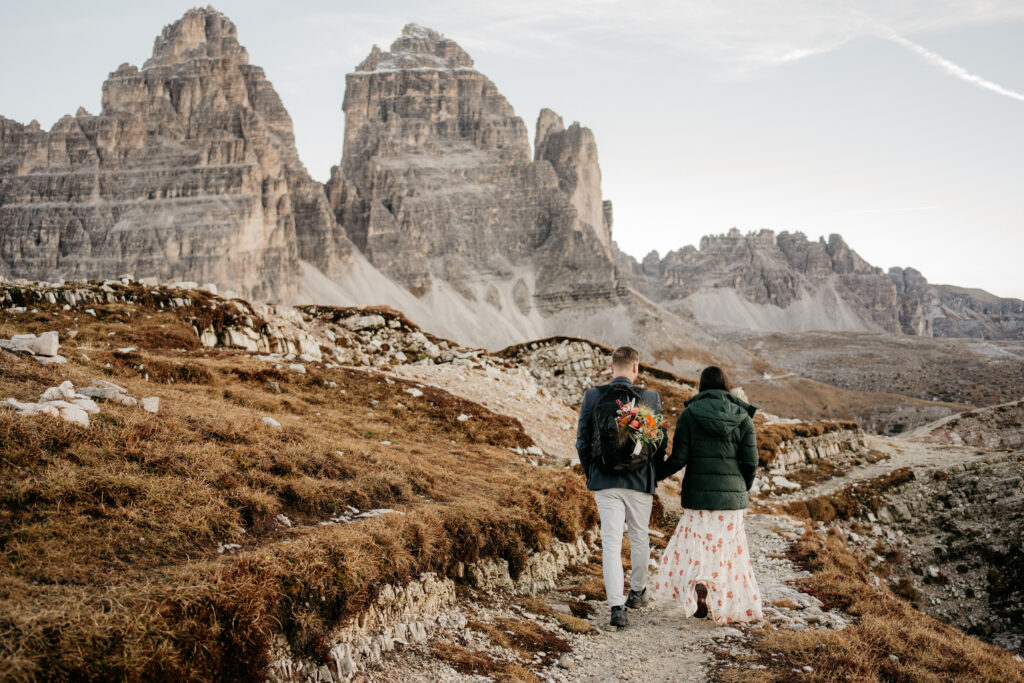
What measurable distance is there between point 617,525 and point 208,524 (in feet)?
18.3

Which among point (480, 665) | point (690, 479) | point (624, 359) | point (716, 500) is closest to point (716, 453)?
point (690, 479)

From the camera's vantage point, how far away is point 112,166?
17125 centimetres

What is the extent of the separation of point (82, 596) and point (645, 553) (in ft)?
24.2

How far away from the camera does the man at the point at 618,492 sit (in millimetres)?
9297

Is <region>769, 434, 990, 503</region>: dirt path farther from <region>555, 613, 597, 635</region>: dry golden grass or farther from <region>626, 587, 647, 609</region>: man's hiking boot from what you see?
<region>555, 613, 597, 635</region>: dry golden grass

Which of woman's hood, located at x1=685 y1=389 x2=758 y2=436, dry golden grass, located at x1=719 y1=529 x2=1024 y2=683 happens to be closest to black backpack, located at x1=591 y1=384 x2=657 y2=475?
woman's hood, located at x1=685 y1=389 x2=758 y2=436

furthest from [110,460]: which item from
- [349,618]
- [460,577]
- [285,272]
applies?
[285,272]

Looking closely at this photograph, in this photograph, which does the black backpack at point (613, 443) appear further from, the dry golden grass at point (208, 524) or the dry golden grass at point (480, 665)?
the dry golden grass at point (480, 665)

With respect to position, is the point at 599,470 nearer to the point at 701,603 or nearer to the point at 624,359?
the point at 624,359

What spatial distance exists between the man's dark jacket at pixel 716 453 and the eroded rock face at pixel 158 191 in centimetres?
16325

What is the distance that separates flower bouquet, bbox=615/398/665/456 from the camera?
9.10 m

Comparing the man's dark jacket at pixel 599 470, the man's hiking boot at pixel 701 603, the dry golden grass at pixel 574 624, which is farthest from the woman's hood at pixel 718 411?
the dry golden grass at pixel 574 624

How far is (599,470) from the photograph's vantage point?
940 cm

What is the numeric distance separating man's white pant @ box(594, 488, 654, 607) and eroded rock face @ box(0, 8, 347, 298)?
16284cm
